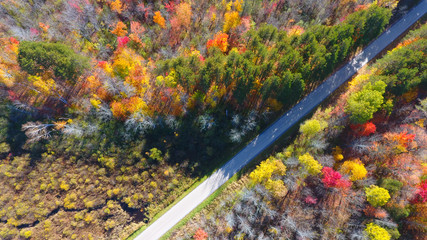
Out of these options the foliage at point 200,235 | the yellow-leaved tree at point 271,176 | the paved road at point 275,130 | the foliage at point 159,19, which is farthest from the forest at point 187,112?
the paved road at point 275,130

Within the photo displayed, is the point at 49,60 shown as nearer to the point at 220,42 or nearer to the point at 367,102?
the point at 220,42

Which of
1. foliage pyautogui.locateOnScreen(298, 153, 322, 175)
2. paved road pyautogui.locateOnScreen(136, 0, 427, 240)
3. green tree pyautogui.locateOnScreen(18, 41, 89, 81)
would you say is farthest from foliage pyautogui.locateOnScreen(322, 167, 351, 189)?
green tree pyautogui.locateOnScreen(18, 41, 89, 81)

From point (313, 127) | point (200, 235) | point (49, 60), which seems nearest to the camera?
point (313, 127)

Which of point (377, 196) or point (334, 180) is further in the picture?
point (334, 180)

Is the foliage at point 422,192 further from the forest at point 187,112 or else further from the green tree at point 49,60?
the green tree at point 49,60

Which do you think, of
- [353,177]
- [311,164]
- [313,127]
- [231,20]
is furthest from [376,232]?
[231,20]

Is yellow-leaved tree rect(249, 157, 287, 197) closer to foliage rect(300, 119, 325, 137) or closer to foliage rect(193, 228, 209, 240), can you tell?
foliage rect(300, 119, 325, 137)

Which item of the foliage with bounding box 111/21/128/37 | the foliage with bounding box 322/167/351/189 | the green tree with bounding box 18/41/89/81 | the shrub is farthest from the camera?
the foliage with bounding box 111/21/128/37
